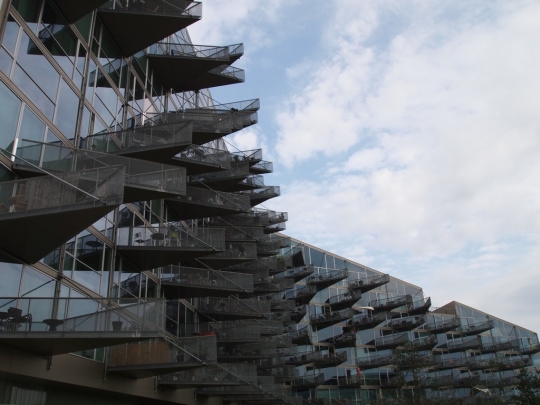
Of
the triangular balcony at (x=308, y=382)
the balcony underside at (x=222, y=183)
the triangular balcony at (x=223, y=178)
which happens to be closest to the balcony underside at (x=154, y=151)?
the triangular balcony at (x=223, y=178)

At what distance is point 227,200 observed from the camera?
29.0 meters

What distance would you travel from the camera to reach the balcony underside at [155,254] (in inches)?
755

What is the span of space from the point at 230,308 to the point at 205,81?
42.0 ft

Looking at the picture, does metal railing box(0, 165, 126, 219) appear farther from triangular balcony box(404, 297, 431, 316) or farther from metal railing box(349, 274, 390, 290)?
triangular balcony box(404, 297, 431, 316)

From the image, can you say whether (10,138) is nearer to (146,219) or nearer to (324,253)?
(146,219)

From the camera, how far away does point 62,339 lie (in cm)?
1252

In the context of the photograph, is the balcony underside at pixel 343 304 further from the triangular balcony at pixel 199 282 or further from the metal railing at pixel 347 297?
the triangular balcony at pixel 199 282

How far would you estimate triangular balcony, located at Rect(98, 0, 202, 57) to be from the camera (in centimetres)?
1941

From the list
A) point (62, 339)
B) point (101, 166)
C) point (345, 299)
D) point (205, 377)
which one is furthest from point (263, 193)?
point (62, 339)

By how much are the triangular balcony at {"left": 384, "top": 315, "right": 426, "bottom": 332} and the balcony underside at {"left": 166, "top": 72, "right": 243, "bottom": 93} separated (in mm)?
36407

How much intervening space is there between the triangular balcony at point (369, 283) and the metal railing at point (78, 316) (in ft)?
143

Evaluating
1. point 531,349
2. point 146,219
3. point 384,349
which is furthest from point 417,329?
point 146,219

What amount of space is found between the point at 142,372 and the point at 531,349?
63671mm

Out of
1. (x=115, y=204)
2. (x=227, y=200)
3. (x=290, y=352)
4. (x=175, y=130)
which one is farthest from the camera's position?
(x=290, y=352)
